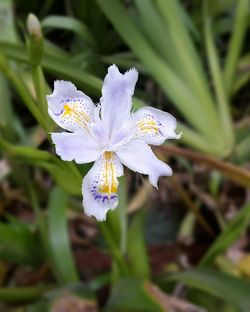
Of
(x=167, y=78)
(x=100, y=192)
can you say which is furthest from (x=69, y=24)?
(x=100, y=192)

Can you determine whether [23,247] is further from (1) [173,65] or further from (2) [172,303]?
(1) [173,65]

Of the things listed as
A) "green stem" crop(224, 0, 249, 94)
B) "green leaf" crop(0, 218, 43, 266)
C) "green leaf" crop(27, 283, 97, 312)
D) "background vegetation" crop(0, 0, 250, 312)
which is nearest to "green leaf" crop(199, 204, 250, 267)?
"background vegetation" crop(0, 0, 250, 312)

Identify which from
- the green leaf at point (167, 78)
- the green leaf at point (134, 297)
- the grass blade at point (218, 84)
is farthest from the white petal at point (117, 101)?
the grass blade at point (218, 84)

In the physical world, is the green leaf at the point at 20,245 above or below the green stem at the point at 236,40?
below

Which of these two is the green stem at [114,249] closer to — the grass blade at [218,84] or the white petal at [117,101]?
the white petal at [117,101]

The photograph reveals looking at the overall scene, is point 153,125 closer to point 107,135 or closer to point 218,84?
point 107,135
